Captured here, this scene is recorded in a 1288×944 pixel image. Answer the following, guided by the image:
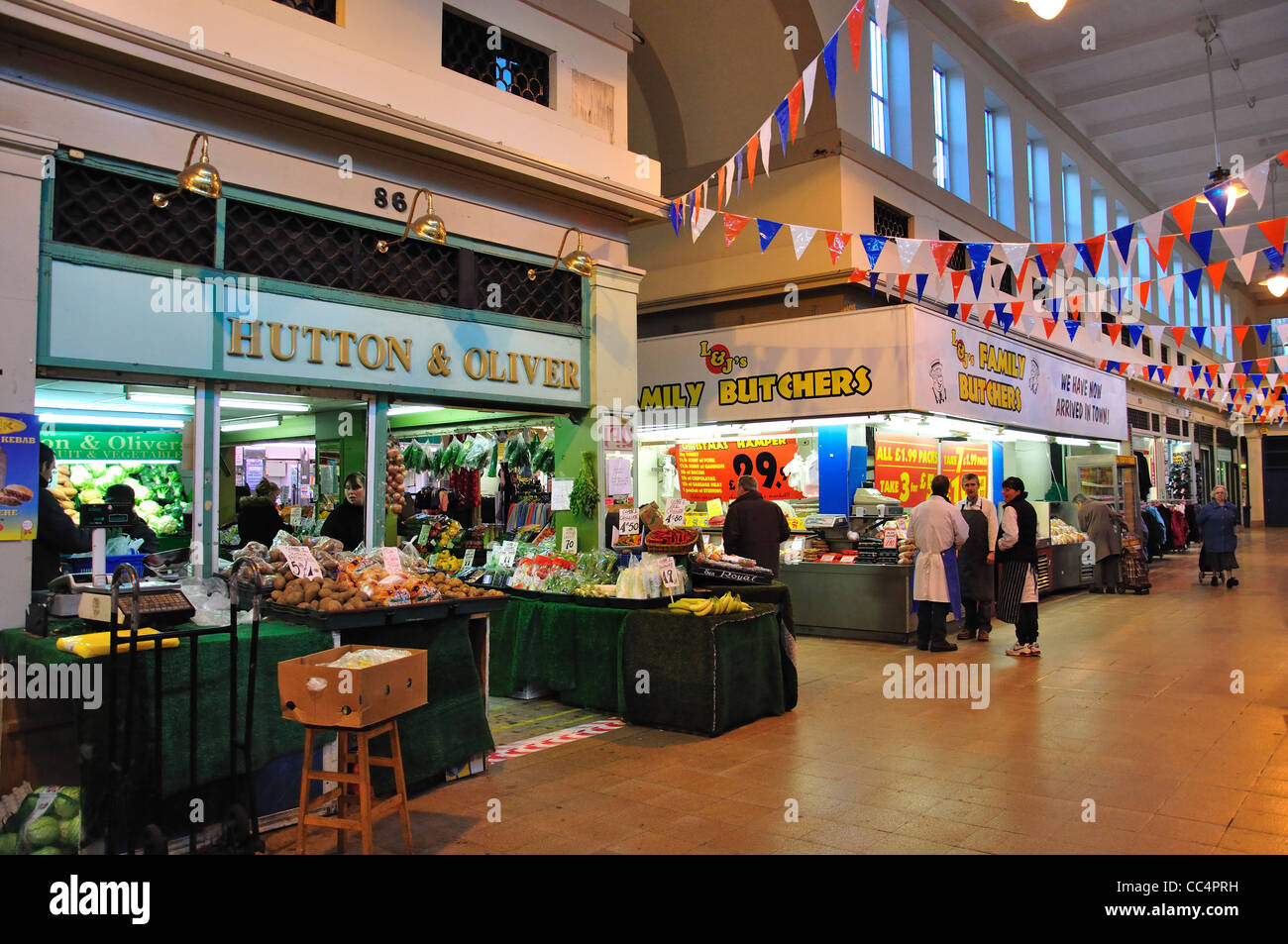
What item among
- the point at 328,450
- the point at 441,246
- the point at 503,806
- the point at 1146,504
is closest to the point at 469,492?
the point at 328,450

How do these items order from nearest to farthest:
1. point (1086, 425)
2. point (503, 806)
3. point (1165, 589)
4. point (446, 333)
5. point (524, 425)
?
point (503, 806)
point (446, 333)
point (524, 425)
point (1165, 589)
point (1086, 425)

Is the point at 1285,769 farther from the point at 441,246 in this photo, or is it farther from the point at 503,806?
the point at 441,246

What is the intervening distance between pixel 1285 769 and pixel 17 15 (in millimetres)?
9127

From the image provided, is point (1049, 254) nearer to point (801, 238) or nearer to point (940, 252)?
point (940, 252)

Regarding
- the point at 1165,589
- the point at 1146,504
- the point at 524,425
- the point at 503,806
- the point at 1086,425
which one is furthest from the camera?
the point at 1146,504

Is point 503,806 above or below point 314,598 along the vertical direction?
below

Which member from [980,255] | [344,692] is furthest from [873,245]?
[344,692]

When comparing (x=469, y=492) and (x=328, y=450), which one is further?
(x=469, y=492)

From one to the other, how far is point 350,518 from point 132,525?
70.3 inches

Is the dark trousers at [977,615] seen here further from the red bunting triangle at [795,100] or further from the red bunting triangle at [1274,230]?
the red bunting triangle at [795,100]

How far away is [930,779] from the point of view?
5.39m

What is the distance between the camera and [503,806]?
4969 millimetres

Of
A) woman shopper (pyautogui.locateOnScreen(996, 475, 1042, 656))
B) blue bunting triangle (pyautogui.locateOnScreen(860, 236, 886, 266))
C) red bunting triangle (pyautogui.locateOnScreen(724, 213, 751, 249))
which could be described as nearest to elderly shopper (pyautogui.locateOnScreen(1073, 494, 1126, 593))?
woman shopper (pyautogui.locateOnScreen(996, 475, 1042, 656))

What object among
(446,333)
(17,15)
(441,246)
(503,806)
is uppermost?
(17,15)
